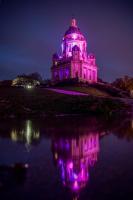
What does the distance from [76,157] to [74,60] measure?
263ft

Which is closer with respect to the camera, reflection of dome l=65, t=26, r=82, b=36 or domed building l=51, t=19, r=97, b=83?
domed building l=51, t=19, r=97, b=83

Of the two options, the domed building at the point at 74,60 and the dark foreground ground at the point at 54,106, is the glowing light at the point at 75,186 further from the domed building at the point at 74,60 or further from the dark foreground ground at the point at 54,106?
the domed building at the point at 74,60

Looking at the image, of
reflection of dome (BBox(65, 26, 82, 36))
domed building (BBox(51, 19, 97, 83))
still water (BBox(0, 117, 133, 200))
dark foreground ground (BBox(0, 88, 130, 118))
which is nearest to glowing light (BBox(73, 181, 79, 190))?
still water (BBox(0, 117, 133, 200))

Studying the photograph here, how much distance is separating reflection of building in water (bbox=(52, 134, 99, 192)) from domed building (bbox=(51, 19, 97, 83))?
239 ft

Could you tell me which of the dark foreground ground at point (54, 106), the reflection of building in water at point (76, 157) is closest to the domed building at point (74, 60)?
the dark foreground ground at point (54, 106)

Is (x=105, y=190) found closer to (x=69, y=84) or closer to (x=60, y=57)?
(x=69, y=84)

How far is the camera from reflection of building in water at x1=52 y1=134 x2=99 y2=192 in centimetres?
857

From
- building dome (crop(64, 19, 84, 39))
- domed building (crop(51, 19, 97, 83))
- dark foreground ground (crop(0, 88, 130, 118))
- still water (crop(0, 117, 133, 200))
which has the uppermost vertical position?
building dome (crop(64, 19, 84, 39))

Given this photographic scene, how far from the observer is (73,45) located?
98.5 m

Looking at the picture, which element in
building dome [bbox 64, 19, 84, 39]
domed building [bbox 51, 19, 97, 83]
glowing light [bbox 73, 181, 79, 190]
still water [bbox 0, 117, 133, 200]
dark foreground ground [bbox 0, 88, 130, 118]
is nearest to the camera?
still water [bbox 0, 117, 133, 200]

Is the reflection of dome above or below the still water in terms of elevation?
above

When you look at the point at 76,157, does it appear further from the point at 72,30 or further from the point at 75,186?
the point at 72,30

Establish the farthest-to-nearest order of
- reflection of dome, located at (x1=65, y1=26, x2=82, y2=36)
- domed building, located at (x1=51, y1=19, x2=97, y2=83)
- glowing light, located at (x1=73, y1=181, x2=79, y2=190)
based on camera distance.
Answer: reflection of dome, located at (x1=65, y1=26, x2=82, y2=36)
domed building, located at (x1=51, y1=19, x2=97, y2=83)
glowing light, located at (x1=73, y1=181, x2=79, y2=190)

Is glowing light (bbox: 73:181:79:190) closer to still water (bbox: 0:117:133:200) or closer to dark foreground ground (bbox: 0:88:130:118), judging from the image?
still water (bbox: 0:117:133:200)
